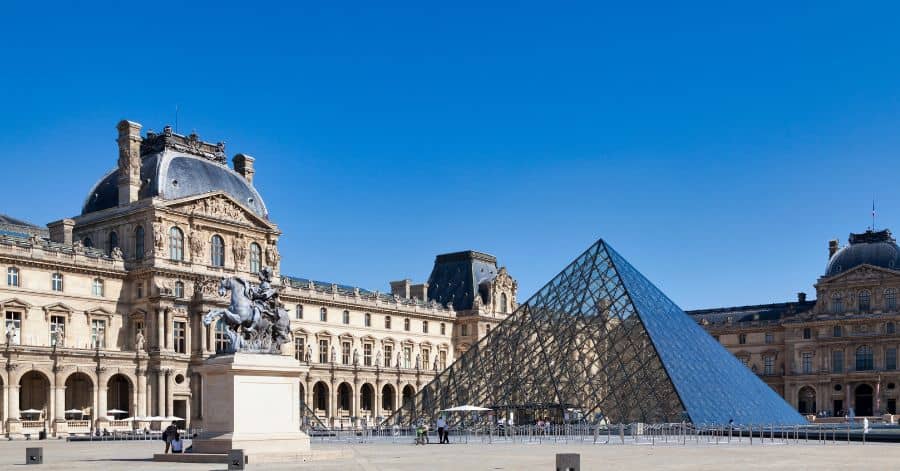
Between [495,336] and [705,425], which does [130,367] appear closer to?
[495,336]

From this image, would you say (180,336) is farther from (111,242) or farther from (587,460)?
(587,460)

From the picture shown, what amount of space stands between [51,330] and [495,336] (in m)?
21.9

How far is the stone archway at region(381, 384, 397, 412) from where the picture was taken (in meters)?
77.0

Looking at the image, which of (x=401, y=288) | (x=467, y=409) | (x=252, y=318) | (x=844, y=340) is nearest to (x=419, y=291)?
(x=401, y=288)

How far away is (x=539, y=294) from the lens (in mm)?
50281

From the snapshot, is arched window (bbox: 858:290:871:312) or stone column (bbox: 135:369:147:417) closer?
stone column (bbox: 135:369:147:417)

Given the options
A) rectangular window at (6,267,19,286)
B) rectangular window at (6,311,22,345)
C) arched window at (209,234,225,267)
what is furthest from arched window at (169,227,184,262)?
rectangular window at (6,311,22,345)

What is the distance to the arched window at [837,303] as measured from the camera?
9275 centimetres

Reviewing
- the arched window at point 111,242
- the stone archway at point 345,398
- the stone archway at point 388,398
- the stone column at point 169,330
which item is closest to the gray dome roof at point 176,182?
the arched window at point 111,242

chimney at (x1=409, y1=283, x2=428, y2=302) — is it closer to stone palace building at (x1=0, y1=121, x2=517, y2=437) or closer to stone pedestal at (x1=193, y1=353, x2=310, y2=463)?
stone palace building at (x1=0, y1=121, x2=517, y2=437)

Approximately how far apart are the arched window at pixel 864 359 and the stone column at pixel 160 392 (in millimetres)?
56988

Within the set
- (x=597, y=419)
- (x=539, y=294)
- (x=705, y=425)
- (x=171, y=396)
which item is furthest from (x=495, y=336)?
(x=171, y=396)

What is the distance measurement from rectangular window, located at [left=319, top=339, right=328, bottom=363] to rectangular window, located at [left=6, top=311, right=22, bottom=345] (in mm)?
21678

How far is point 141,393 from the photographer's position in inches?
2283
